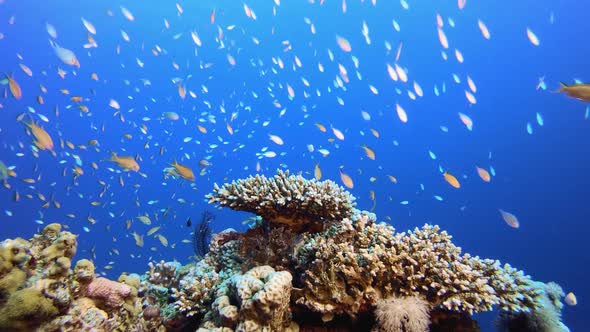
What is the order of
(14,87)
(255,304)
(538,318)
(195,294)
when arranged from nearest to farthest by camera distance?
(255,304) → (538,318) → (195,294) → (14,87)

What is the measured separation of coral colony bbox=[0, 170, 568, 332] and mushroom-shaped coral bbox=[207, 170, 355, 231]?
18 millimetres

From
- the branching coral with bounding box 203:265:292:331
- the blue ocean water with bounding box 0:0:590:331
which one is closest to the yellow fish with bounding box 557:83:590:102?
the branching coral with bounding box 203:265:292:331

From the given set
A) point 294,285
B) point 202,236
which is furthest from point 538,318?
point 202,236

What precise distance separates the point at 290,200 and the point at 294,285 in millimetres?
1125

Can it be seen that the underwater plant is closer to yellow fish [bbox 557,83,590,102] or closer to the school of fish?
yellow fish [bbox 557,83,590,102]

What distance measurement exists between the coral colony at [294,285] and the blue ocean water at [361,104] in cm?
4062

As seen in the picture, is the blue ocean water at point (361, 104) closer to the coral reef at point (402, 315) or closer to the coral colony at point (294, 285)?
the coral colony at point (294, 285)

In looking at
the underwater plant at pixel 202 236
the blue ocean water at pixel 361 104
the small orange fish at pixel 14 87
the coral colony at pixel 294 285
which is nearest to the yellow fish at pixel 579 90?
the coral colony at pixel 294 285

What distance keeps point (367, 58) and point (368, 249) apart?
65352 mm

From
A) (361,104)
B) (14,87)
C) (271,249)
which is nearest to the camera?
(271,249)

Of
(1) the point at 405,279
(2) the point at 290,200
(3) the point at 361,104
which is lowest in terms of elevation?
(1) the point at 405,279

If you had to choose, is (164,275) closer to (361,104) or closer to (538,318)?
(538,318)

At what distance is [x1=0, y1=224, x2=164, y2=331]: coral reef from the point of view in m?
2.98

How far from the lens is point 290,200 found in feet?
15.0
